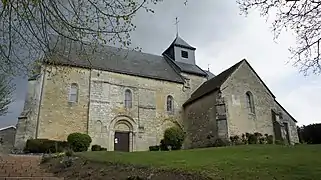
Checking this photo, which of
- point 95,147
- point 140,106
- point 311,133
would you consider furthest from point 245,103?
point 95,147

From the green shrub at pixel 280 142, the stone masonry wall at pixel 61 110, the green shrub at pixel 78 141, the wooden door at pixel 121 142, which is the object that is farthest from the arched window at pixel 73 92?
the green shrub at pixel 280 142

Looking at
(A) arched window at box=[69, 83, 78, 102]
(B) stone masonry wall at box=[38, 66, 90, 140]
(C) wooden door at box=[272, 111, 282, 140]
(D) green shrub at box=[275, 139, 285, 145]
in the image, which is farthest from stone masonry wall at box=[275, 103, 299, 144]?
(A) arched window at box=[69, 83, 78, 102]

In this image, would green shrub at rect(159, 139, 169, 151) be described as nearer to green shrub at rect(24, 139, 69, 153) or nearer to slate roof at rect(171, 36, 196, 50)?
green shrub at rect(24, 139, 69, 153)

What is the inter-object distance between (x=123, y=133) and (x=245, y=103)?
1037 cm

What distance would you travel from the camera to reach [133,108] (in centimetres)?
2698

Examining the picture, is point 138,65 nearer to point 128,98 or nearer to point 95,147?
point 128,98

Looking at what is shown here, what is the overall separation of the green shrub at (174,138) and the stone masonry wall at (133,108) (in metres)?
0.86

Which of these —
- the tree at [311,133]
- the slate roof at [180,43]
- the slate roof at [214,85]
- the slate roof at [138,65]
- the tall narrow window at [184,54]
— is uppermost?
the slate roof at [180,43]

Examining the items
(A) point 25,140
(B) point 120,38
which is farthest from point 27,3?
(A) point 25,140

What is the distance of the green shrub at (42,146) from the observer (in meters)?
21.3

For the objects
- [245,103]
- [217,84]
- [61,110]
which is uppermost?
[217,84]

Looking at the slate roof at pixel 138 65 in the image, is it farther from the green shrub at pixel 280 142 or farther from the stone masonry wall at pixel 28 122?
the green shrub at pixel 280 142

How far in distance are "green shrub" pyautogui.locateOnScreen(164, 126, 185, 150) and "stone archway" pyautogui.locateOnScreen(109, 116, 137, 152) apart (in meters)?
2.78

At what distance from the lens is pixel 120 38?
6348mm
